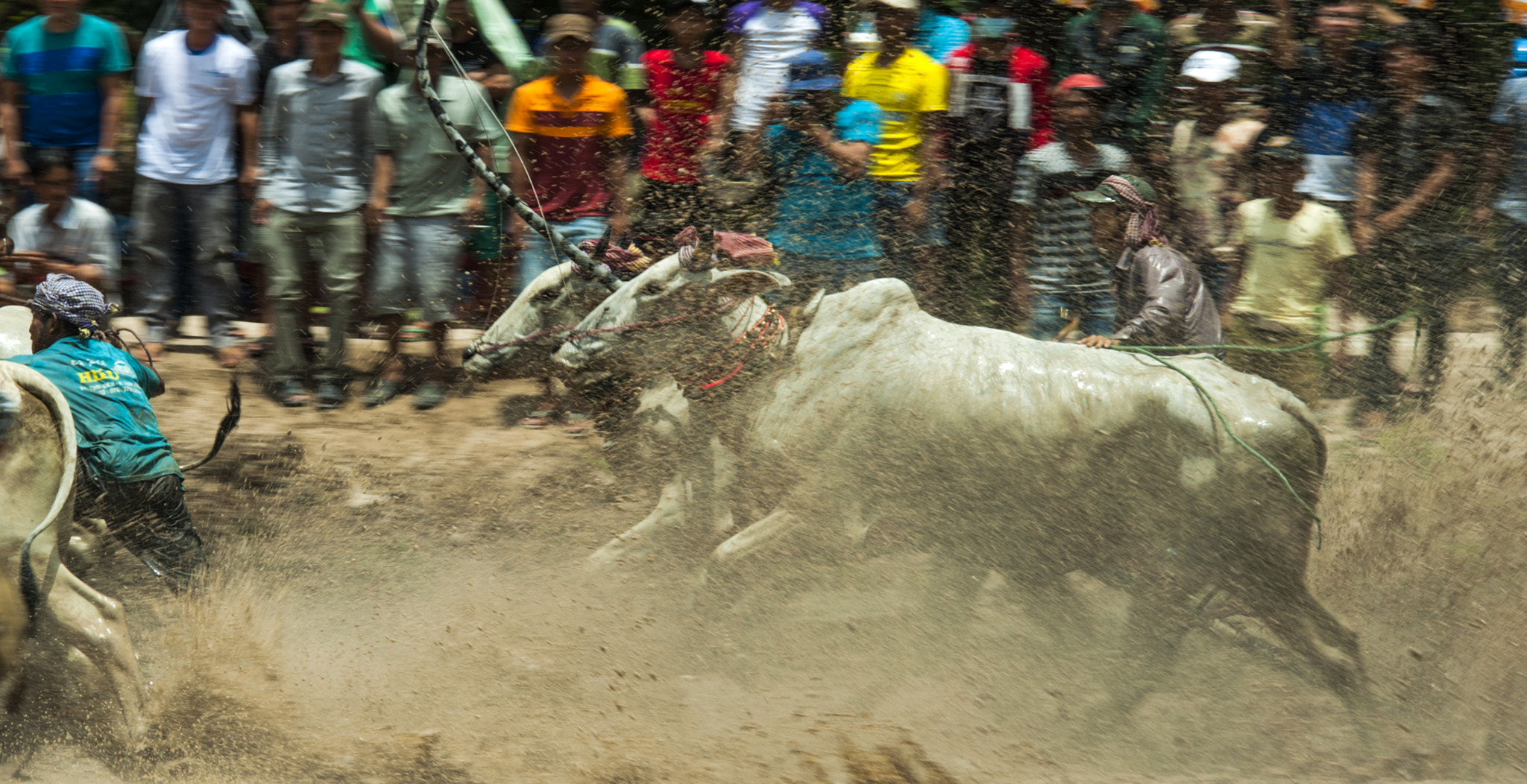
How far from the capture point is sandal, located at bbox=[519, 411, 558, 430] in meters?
6.80

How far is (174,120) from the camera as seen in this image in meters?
6.37

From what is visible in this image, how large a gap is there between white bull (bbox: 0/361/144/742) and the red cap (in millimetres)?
4460

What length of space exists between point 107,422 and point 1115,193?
426 centimetres

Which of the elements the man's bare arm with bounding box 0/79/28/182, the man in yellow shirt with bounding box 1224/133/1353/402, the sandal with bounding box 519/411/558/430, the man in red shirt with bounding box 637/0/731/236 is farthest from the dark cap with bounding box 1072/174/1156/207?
the man's bare arm with bounding box 0/79/28/182

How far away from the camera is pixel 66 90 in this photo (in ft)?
20.9

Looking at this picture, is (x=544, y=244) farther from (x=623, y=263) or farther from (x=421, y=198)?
(x=623, y=263)

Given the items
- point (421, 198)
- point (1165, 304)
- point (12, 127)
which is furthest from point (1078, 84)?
point (12, 127)

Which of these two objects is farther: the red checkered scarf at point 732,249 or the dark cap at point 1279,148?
the dark cap at point 1279,148

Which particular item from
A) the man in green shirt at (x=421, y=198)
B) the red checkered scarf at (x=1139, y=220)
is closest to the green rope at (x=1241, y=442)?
the red checkered scarf at (x=1139, y=220)

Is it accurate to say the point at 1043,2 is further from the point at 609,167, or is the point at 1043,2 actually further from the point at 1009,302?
the point at 609,167

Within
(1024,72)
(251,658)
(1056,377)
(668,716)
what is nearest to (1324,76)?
(1024,72)

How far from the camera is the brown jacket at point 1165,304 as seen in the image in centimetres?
557

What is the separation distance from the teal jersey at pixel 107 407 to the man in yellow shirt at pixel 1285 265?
16.1ft

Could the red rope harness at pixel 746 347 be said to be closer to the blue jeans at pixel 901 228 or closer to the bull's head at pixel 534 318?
the bull's head at pixel 534 318
